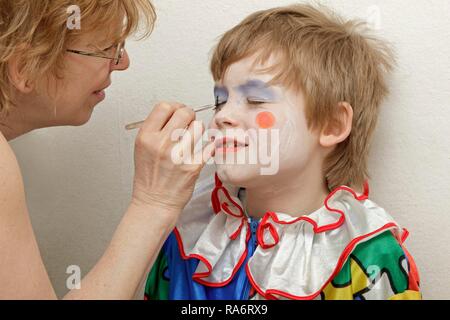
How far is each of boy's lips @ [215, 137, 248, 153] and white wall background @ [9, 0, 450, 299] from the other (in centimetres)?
32

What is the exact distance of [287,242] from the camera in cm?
119

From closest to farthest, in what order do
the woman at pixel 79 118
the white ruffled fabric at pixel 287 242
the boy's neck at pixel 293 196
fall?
the woman at pixel 79 118 → the white ruffled fabric at pixel 287 242 → the boy's neck at pixel 293 196

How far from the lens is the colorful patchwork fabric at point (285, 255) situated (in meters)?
1.12

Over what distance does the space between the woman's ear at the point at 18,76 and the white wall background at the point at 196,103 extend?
416 millimetres

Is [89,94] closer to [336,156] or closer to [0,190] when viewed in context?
[0,190]

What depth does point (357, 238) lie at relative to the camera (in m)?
1.12

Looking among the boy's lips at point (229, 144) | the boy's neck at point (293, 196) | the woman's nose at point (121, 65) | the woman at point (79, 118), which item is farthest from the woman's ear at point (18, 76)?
the boy's neck at point (293, 196)

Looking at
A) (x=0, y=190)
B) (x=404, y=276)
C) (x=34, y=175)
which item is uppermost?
(x=0, y=190)

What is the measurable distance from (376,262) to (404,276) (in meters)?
0.06

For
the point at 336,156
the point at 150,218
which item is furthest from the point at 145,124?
the point at 336,156

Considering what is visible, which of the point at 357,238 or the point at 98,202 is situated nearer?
the point at 357,238

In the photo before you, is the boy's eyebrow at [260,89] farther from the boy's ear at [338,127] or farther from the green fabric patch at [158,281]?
the green fabric patch at [158,281]

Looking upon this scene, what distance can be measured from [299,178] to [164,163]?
0.29m

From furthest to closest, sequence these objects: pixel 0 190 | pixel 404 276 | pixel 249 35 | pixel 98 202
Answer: pixel 98 202
pixel 249 35
pixel 404 276
pixel 0 190
